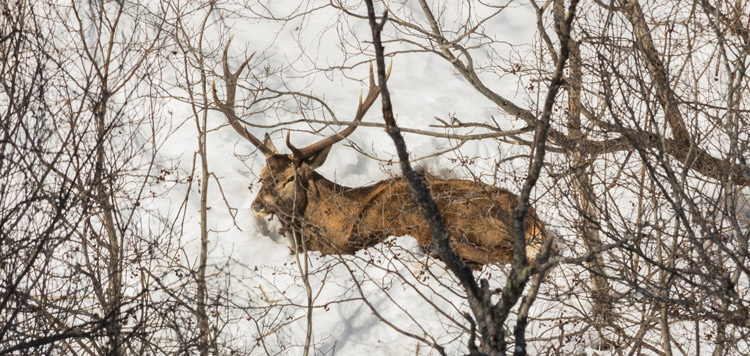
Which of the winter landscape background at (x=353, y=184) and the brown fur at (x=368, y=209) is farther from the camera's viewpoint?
the brown fur at (x=368, y=209)

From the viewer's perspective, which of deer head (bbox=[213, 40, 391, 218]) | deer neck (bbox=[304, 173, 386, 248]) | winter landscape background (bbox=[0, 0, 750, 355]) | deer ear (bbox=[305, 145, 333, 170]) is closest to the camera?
winter landscape background (bbox=[0, 0, 750, 355])

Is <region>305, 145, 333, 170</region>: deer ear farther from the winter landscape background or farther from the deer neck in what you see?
the winter landscape background

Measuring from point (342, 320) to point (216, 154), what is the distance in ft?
12.2

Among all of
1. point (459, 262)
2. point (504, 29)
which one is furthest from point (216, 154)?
point (459, 262)

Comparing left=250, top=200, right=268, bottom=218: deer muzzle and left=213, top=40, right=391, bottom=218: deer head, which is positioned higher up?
left=213, top=40, right=391, bottom=218: deer head

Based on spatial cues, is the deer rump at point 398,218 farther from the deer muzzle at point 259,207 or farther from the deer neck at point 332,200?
the deer muzzle at point 259,207

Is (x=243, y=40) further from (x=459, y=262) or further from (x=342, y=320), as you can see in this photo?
(x=459, y=262)

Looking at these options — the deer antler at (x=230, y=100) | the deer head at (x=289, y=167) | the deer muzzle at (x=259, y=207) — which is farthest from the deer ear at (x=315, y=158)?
the deer muzzle at (x=259, y=207)

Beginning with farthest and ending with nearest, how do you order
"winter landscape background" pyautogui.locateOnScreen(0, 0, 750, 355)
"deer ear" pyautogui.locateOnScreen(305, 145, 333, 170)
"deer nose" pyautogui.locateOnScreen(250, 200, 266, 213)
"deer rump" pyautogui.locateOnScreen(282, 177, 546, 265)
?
"deer ear" pyautogui.locateOnScreen(305, 145, 333, 170) → "deer nose" pyautogui.locateOnScreen(250, 200, 266, 213) → "deer rump" pyautogui.locateOnScreen(282, 177, 546, 265) → "winter landscape background" pyautogui.locateOnScreen(0, 0, 750, 355)

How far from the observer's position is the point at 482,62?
13.1m

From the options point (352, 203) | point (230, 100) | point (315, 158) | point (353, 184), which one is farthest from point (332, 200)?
point (230, 100)

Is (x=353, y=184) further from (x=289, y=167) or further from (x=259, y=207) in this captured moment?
(x=259, y=207)

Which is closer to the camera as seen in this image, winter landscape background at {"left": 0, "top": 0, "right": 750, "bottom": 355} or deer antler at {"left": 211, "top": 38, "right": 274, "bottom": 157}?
winter landscape background at {"left": 0, "top": 0, "right": 750, "bottom": 355}

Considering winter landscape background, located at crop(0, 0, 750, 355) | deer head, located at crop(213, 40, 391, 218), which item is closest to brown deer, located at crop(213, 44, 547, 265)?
deer head, located at crop(213, 40, 391, 218)
